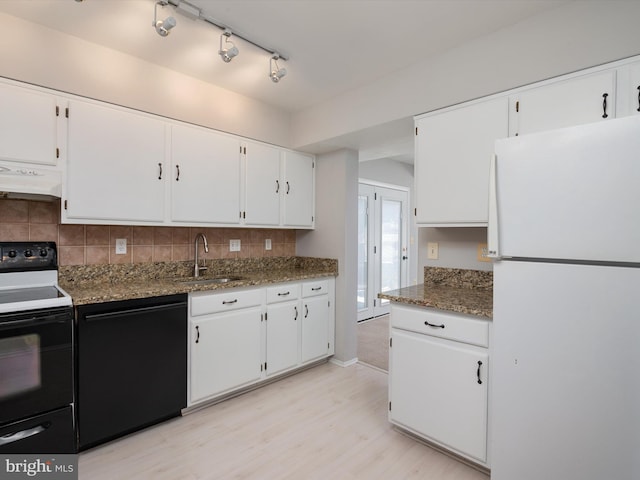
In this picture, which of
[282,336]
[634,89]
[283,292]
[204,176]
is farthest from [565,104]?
[282,336]

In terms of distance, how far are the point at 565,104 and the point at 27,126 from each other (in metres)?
3.07

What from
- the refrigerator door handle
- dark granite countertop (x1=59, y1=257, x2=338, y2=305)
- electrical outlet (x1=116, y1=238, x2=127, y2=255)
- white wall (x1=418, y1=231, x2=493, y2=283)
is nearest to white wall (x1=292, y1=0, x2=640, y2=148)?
the refrigerator door handle

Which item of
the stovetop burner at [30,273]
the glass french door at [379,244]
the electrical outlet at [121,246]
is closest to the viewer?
the stovetop burner at [30,273]

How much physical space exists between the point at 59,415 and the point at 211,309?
0.99 meters

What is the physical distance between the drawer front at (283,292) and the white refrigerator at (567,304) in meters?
1.74

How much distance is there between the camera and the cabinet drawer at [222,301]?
235 centimetres

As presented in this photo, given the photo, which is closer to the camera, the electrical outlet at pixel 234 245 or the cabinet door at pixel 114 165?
the cabinet door at pixel 114 165

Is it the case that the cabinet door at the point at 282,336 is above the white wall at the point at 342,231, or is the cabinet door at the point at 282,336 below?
below

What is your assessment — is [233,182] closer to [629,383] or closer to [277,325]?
[277,325]

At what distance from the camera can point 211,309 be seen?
7.95 feet

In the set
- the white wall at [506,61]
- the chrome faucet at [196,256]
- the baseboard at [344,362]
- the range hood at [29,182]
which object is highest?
the white wall at [506,61]

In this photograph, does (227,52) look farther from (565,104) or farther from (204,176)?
(565,104)

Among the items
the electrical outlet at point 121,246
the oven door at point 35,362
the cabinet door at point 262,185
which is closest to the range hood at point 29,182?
the electrical outlet at point 121,246

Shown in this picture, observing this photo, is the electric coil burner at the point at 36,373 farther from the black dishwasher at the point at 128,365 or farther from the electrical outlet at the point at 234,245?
the electrical outlet at the point at 234,245
